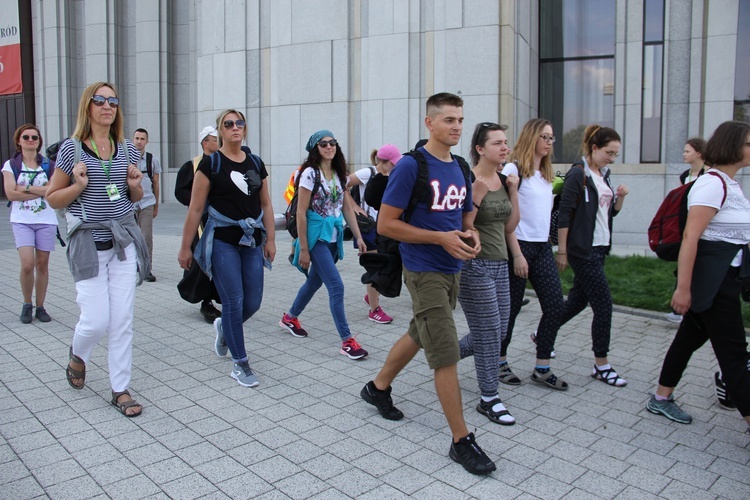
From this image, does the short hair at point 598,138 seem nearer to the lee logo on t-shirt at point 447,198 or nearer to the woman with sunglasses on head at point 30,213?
the lee logo on t-shirt at point 447,198

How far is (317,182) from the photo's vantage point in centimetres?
605

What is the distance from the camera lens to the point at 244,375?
513cm

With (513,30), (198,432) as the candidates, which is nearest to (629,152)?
(513,30)

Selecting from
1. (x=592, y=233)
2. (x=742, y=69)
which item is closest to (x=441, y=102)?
(x=592, y=233)

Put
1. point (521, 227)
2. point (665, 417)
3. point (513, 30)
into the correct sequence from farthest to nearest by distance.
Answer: point (513, 30) → point (521, 227) → point (665, 417)

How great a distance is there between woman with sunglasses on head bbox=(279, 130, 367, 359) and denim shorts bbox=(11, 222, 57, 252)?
9.18 feet

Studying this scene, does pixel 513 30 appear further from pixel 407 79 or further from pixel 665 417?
pixel 665 417

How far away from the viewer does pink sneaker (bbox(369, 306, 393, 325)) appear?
7184 mm

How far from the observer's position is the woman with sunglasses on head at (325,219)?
5910 millimetres

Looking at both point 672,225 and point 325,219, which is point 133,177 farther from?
point 672,225

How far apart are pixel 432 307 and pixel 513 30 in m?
9.54

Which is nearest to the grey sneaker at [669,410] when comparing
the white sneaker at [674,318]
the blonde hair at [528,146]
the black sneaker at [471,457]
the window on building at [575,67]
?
the black sneaker at [471,457]

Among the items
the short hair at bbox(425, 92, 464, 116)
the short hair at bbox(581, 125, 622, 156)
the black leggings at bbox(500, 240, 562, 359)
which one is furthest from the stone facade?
the short hair at bbox(425, 92, 464, 116)

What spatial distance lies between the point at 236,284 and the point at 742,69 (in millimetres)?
10840
